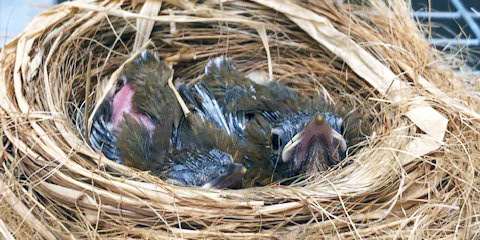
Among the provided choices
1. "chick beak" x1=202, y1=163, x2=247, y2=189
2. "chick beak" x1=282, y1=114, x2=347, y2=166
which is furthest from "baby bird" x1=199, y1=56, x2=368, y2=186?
"chick beak" x1=202, y1=163, x2=247, y2=189

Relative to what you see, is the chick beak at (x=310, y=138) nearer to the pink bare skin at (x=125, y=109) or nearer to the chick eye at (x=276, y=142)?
the chick eye at (x=276, y=142)

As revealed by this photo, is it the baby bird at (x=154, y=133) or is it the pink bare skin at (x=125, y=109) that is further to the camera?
the pink bare skin at (x=125, y=109)

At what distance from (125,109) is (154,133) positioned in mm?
104

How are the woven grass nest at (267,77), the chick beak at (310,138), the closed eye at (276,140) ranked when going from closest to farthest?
the woven grass nest at (267,77) → the chick beak at (310,138) → the closed eye at (276,140)

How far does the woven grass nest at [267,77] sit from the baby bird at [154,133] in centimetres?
5

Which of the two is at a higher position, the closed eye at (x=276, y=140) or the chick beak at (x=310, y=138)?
the chick beak at (x=310, y=138)

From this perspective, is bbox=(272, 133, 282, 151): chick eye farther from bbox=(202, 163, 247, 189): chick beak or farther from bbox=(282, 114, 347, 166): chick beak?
bbox=(202, 163, 247, 189): chick beak

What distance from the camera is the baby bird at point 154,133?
121 cm

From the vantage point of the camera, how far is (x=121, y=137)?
1.31 m

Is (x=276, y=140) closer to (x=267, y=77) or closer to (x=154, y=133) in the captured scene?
(x=154, y=133)

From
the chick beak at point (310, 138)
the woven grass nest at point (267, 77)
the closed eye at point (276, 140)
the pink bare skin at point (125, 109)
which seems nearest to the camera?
the woven grass nest at point (267, 77)

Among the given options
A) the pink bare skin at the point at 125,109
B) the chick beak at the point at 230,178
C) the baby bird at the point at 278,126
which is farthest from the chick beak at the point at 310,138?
the pink bare skin at the point at 125,109

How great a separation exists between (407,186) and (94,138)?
56 cm

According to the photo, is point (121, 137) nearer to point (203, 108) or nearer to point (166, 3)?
point (203, 108)
